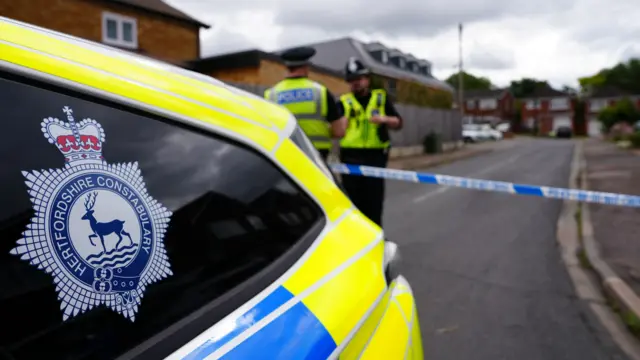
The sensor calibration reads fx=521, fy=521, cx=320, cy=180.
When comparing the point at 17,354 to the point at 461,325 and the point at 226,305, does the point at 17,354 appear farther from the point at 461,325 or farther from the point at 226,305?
the point at 461,325

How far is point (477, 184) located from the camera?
15.6 feet

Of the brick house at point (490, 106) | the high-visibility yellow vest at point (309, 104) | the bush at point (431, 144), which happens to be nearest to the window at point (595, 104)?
the brick house at point (490, 106)

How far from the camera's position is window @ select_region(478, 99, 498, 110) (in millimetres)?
92188

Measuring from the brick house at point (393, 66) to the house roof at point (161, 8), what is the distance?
6.60m

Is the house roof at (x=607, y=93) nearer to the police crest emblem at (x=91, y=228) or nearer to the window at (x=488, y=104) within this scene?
the window at (x=488, y=104)

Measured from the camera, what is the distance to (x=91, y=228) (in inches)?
38.5

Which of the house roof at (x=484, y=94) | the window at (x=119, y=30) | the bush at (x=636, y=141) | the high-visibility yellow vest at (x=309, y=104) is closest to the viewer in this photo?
the high-visibility yellow vest at (x=309, y=104)

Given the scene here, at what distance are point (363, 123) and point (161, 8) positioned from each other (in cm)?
1995

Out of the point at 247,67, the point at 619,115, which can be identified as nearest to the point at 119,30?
the point at 247,67

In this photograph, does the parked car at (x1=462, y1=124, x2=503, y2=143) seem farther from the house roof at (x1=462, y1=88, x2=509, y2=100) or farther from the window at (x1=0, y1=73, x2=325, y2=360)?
the window at (x1=0, y1=73, x2=325, y2=360)

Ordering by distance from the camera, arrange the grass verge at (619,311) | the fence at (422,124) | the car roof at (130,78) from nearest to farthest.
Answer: the car roof at (130,78) → the grass verge at (619,311) → the fence at (422,124)

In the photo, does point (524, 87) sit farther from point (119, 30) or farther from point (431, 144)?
point (119, 30)

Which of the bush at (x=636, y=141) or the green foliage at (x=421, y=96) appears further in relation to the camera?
the bush at (x=636, y=141)

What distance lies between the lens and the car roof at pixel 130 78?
1.00 m
